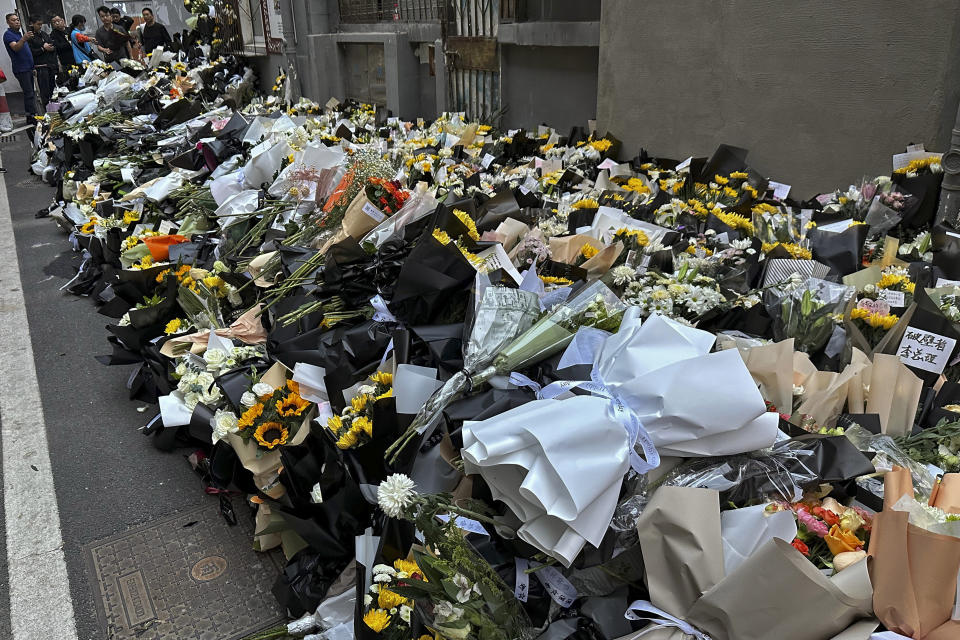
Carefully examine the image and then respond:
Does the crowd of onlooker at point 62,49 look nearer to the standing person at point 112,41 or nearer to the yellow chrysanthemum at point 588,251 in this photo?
the standing person at point 112,41

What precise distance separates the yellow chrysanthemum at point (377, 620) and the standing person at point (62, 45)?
1456 cm

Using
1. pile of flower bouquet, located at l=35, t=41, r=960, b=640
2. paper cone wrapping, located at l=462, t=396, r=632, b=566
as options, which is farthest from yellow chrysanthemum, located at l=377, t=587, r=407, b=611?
paper cone wrapping, located at l=462, t=396, r=632, b=566

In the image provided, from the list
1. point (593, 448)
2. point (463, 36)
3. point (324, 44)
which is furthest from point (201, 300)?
point (324, 44)

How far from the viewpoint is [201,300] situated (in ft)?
12.7

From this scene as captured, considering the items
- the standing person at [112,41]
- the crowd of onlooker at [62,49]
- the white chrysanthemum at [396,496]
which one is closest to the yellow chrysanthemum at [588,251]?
the white chrysanthemum at [396,496]

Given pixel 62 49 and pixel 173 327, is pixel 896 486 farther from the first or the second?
pixel 62 49

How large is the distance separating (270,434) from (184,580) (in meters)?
0.60

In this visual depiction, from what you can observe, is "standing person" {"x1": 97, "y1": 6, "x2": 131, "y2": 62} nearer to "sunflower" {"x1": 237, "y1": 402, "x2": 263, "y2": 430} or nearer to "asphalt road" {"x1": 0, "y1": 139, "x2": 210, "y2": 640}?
"asphalt road" {"x1": 0, "y1": 139, "x2": 210, "y2": 640}

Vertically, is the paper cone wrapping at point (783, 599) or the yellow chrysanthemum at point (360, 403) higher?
the paper cone wrapping at point (783, 599)

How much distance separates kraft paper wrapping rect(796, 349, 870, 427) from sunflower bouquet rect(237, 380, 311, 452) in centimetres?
177

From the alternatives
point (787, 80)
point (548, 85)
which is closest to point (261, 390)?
point (787, 80)

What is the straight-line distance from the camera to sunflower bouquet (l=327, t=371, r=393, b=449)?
7.22 ft

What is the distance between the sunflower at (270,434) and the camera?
261cm

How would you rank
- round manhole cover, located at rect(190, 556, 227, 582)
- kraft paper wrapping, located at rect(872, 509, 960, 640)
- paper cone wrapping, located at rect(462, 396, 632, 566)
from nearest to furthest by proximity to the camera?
kraft paper wrapping, located at rect(872, 509, 960, 640), paper cone wrapping, located at rect(462, 396, 632, 566), round manhole cover, located at rect(190, 556, 227, 582)
